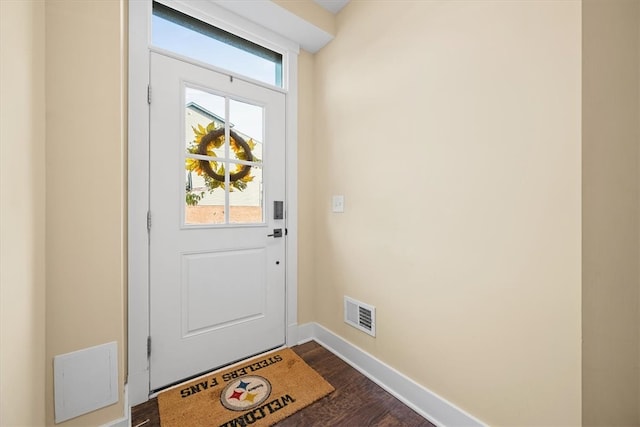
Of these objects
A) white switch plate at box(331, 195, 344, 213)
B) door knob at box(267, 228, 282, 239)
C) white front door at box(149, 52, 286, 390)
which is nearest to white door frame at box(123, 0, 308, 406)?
white front door at box(149, 52, 286, 390)

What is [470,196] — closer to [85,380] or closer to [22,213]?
[22,213]

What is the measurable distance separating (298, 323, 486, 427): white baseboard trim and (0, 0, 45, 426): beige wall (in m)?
1.67

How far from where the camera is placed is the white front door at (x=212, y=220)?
1.68 m

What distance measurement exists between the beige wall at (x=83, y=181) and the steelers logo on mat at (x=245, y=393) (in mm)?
547

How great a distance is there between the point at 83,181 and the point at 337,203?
1.54 m

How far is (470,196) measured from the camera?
133cm

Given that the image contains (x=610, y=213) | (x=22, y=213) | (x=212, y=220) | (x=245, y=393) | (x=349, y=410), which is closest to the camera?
(x=22, y=213)

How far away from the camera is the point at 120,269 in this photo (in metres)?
1.32

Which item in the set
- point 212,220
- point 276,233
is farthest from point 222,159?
point 276,233

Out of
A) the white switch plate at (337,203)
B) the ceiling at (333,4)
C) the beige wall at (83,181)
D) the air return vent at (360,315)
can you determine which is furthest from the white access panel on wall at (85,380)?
the ceiling at (333,4)

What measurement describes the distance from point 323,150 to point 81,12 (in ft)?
5.26

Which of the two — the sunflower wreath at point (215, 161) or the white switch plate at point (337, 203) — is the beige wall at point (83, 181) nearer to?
the sunflower wreath at point (215, 161)

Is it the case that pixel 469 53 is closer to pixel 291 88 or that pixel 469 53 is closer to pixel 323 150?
pixel 323 150

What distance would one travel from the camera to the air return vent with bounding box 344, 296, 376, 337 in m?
1.85
